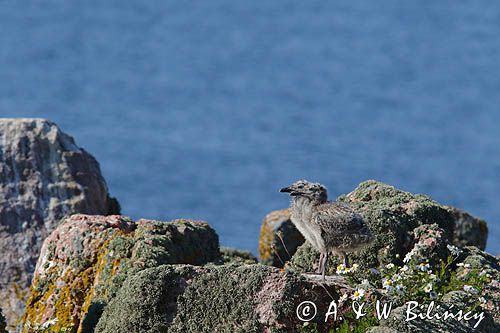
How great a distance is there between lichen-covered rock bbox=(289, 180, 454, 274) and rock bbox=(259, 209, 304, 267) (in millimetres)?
5322

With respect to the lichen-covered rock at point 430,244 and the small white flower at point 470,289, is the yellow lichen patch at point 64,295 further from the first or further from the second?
the small white flower at point 470,289

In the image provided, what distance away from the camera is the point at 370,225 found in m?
13.7

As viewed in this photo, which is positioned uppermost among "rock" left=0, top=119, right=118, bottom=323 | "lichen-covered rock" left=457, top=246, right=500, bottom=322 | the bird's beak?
"rock" left=0, top=119, right=118, bottom=323

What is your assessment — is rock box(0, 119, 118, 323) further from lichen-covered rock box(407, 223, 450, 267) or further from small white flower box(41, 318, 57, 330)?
lichen-covered rock box(407, 223, 450, 267)

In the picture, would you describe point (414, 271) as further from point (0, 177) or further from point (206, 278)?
point (0, 177)

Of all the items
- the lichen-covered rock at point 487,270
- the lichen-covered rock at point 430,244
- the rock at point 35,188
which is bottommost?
the lichen-covered rock at point 487,270

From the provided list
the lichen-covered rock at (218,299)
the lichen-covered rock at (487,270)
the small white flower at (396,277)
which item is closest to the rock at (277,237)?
the lichen-covered rock at (487,270)

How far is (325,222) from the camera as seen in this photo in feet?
40.7

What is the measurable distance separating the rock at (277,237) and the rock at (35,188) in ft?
8.97

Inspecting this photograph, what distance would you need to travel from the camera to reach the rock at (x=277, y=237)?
2052 cm

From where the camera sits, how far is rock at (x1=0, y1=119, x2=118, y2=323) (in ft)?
63.1

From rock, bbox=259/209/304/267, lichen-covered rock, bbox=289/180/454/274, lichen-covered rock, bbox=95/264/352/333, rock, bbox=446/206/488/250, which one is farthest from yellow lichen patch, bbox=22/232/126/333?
rock, bbox=446/206/488/250

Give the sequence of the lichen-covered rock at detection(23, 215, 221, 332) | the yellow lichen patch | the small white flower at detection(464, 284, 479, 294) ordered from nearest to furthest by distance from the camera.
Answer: the small white flower at detection(464, 284, 479, 294)
the lichen-covered rock at detection(23, 215, 221, 332)
the yellow lichen patch

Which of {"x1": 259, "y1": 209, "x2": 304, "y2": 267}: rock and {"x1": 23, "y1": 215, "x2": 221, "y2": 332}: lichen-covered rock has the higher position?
{"x1": 259, "y1": 209, "x2": 304, "y2": 267}: rock
